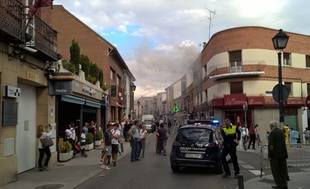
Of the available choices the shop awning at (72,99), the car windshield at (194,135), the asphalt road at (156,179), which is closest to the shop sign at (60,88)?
the shop awning at (72,99)

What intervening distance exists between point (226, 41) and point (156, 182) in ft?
131

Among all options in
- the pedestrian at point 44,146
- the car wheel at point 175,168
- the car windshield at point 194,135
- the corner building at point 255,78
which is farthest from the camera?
the corner building at point 255,78

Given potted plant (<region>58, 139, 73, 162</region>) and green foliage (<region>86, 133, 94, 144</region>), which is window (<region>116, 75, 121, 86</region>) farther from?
potted plant (<region>58, 139, 73, 162</region>)

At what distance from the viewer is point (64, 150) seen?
22.5m

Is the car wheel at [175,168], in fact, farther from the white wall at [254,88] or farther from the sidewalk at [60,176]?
the white wall at [254,88]

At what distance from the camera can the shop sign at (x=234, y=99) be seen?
167 ft

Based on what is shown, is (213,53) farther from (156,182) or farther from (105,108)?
(156,182)

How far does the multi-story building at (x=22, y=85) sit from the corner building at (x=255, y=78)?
32.2 m

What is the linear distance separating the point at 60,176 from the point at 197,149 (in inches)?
177

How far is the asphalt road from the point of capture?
47.3ft

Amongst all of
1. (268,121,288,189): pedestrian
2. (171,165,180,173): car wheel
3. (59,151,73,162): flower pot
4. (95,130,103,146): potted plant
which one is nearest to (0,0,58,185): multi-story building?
(59,151,73,162): flower pot

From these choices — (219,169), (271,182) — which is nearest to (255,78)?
(219,169)

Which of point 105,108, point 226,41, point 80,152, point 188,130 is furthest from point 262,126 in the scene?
point 188,130

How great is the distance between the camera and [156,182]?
15.2m
